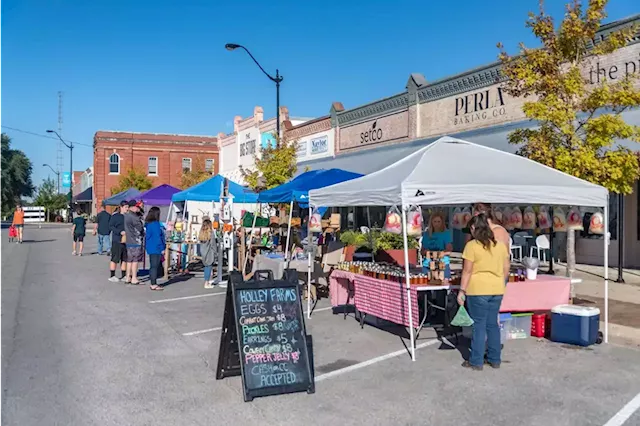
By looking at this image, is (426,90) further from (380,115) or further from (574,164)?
(574,164)

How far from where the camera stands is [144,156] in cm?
5391

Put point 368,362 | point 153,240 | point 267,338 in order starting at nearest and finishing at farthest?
1. point 267,338
2. point 368,362
3. point 153,240

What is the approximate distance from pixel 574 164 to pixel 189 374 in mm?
6954

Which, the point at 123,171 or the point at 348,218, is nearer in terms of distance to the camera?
the point at 348,218

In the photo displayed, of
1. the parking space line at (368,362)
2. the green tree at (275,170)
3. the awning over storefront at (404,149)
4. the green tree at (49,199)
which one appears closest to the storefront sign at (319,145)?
the awning over storefront at (404,149)

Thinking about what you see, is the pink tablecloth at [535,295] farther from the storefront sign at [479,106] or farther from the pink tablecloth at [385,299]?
the storefront sign at [479,106]

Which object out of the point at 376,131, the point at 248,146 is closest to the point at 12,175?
the point at 248,146

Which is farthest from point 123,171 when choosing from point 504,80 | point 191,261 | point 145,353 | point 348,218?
Result: point 145,353

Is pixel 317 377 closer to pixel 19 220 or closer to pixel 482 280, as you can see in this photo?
pixel 482 280

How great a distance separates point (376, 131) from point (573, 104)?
1205 cm

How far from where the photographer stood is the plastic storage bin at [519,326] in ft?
25.7

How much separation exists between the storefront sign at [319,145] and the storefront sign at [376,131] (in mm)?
1222

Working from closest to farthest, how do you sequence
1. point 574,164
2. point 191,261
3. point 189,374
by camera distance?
point 189,374
point 574,164
point 191,261

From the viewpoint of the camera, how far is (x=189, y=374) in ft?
20.5
